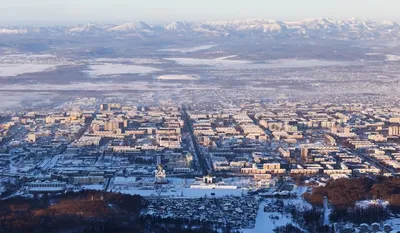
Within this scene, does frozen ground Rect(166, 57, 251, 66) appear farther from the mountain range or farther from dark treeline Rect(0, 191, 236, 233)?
dark treeline Rect(0, 191, 236, 233)

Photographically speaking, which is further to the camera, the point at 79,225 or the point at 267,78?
the point at 267,78

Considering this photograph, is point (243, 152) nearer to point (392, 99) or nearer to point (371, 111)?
point (371, 111)

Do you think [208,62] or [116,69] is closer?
[116,69]

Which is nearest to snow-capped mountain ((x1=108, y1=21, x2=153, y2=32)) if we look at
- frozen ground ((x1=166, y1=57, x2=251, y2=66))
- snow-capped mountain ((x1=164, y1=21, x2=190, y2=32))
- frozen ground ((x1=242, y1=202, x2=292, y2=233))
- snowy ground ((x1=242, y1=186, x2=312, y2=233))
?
snow-capped mountain ((x1=164, y1=21, x2=190, y2=32))

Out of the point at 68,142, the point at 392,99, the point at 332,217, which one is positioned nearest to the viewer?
the point at 332,217

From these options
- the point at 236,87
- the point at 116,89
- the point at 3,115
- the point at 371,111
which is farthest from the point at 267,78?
the point at 3,115

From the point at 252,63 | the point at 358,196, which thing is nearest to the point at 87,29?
the point at 252,63

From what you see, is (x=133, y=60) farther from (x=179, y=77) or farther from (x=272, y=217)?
(x=272, y=217)
